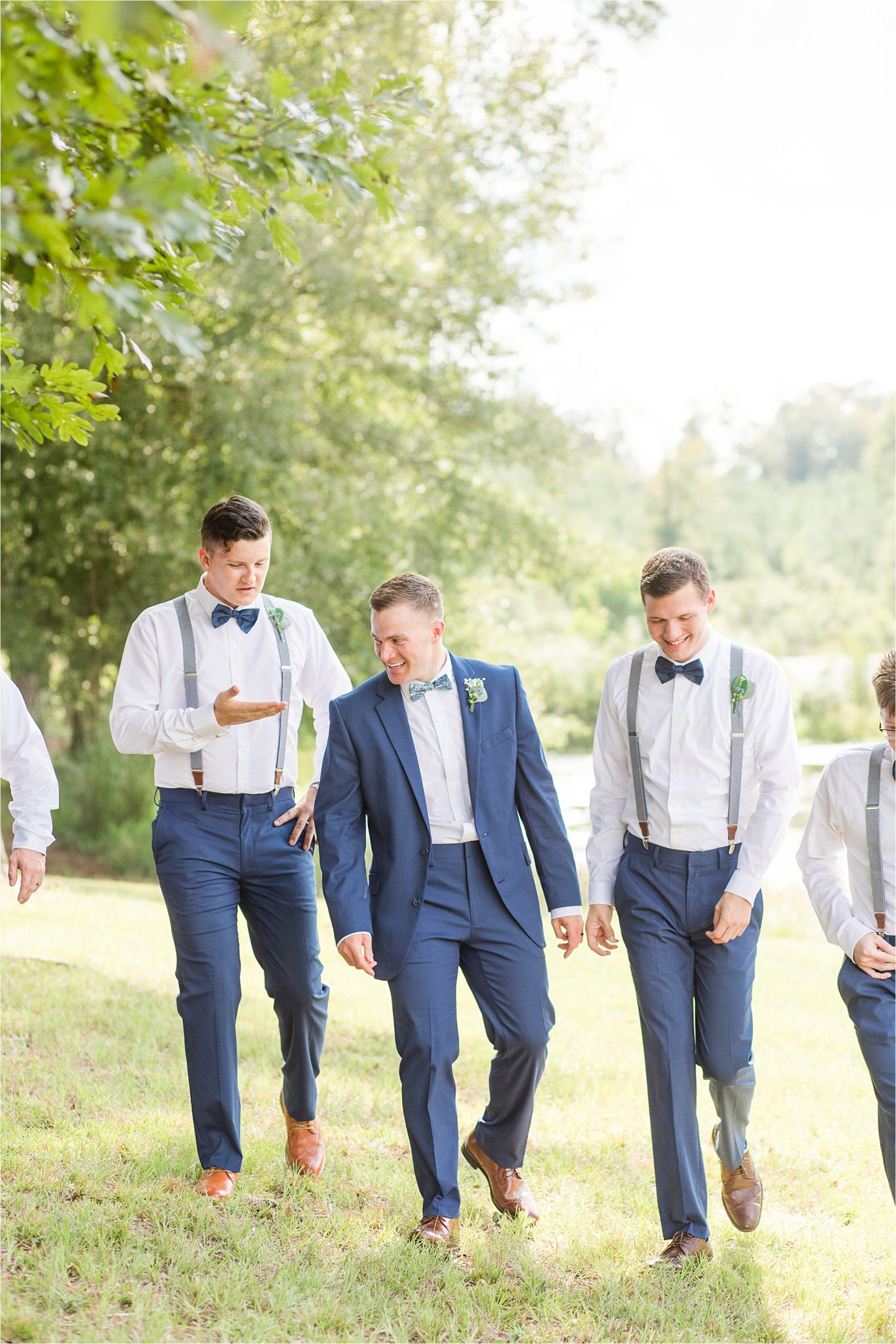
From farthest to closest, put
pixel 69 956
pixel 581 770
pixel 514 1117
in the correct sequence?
pixel 581 770, pixel 69 956, pixel 514 1117

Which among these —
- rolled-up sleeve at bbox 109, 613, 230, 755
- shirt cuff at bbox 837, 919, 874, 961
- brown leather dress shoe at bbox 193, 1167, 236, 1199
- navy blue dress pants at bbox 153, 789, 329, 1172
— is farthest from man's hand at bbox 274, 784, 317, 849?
shirt cuff at bbox 837, 919, 874, 961

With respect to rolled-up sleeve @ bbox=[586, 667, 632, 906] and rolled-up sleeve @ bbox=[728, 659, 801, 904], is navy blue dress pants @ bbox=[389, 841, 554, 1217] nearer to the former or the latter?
rolled-up sleeve @ bbox=[586, 667, 632, 906]

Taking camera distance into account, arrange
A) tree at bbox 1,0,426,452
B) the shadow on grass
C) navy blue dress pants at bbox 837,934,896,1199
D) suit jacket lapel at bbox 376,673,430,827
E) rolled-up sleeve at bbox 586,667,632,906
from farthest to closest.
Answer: rolled-up sleeve at bbox 586,667,632,906 → suit jacket lapel at bbox 376,673,430,827 → navy blue dress pants at bbox 837,934,896,1199 → the shadow on grass → tree at bbox 1,0,426,452

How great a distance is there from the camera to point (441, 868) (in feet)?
13.8

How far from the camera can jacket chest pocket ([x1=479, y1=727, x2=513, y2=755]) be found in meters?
4.28

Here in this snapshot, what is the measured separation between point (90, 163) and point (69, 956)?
621 centimetres

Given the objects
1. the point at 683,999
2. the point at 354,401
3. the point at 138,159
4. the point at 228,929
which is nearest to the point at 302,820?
the point at 228,929

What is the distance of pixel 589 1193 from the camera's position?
4.76 meters

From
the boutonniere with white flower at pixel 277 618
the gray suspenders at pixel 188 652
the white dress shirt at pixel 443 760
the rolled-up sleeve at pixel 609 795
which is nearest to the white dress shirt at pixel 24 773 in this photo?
the gray suspenders at pixel 188 652

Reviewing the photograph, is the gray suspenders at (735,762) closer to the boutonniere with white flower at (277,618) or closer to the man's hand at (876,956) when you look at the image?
the man's hand at (876,956)

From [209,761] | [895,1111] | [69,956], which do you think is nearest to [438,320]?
[69,956]

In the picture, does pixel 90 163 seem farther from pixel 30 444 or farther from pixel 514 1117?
pixel 514 1117

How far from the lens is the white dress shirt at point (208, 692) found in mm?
4367

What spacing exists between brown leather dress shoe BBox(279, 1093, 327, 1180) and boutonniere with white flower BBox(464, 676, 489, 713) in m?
1.77
